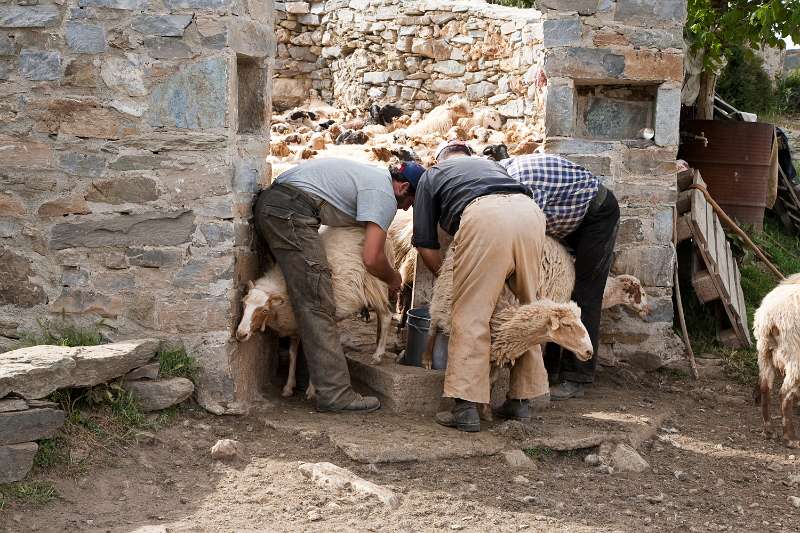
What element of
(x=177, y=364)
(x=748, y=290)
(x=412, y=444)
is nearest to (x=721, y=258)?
(x=748, y=290)

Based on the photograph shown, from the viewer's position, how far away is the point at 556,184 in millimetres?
5820

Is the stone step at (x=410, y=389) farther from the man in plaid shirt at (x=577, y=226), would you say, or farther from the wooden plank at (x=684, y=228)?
the wooden plank at (x=684, y=228)

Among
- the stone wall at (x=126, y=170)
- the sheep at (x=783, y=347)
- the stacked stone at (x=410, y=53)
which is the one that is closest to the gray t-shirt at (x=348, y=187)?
the stone wall at (x=126, y=170)

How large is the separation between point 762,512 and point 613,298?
7.49ft

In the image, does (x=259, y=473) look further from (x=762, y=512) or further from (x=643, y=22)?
(x=643, y=22)

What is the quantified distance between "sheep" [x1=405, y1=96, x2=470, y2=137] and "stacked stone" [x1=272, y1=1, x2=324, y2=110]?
11.3ft

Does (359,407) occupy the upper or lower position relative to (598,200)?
lower

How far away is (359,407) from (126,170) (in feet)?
6.26

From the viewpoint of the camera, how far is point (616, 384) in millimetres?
6602

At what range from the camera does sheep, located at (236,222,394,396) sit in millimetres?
5395

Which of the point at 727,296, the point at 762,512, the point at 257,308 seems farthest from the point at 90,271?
the point at 727,296

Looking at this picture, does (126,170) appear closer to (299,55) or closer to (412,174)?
(412,174)

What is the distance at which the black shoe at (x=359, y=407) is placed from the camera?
5461mm

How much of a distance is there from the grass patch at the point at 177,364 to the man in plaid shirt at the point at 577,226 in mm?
2300
